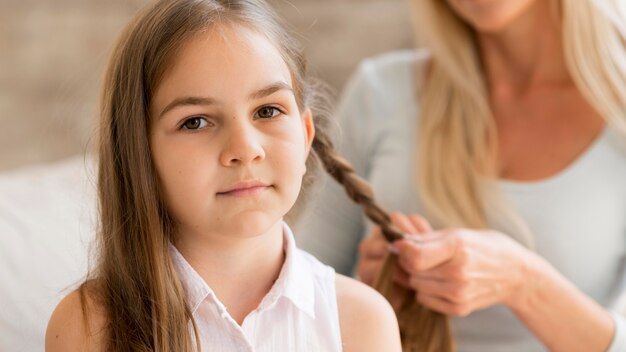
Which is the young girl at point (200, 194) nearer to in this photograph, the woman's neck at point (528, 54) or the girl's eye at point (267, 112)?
the girl's eye at point (267, 112)

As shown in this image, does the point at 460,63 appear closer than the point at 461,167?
No

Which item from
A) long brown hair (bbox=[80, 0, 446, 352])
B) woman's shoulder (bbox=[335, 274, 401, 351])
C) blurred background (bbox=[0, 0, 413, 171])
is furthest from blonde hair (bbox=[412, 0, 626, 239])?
blurred background (bbox=[0, 0, 413, 171])

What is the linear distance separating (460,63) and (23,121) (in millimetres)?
1165

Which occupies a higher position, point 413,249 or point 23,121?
point 23,121

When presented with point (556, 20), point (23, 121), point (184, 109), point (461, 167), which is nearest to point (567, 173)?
point (461, 167)

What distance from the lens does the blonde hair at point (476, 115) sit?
1.30 m

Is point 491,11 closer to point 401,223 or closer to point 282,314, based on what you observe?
point 401,223

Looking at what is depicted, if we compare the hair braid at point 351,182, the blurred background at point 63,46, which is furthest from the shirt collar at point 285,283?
the blurred background at point 63,46

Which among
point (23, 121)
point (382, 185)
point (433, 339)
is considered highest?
point (23, 121)

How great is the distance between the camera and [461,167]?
4.38ft

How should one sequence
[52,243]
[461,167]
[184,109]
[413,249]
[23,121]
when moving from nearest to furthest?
[184,109]
[413,249]
[52,243]
[461,167]
[23,121]

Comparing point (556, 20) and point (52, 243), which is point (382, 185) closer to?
point (556, 20)

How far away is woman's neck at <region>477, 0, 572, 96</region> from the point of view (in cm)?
141

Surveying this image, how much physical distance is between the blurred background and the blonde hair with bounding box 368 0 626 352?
68 cm
